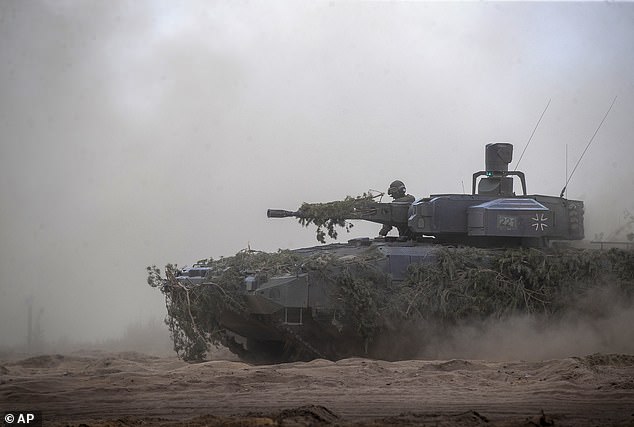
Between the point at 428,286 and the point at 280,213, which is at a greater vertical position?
the point at 280,213

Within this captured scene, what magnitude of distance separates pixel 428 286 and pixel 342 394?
420 centimetres

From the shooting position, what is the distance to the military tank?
45.3 ft

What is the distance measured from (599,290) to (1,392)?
26.4 feet

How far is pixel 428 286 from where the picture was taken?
13922 mm

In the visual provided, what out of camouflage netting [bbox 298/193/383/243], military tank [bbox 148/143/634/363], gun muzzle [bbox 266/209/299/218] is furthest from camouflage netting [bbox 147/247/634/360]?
camouflage netting [bbox 298/193/383/243]

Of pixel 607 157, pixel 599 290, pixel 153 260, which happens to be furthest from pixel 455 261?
pixel 153 260

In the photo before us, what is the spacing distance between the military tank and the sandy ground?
867mm

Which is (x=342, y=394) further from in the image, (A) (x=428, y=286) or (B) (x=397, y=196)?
(B) (x=397, y=196)

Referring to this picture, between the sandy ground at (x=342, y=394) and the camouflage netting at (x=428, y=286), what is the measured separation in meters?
0.97

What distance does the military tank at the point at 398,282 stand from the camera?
13.8 m

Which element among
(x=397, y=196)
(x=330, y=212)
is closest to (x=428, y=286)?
(x=330, y=212)

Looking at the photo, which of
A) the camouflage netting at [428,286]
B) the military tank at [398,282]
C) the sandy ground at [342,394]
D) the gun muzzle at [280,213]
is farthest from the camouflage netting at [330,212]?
the sandy ground at [342,394]

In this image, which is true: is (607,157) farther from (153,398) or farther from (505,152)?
(153,398)

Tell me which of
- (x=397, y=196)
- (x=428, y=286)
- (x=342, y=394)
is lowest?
(x=342, y=394)
